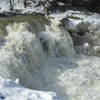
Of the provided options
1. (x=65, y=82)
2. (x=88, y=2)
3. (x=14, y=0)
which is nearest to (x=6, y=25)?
(x=65, y=82)

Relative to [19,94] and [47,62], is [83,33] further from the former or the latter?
[19,94]

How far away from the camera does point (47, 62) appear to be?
11.6 m

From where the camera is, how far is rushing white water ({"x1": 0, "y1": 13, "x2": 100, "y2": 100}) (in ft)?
30.3

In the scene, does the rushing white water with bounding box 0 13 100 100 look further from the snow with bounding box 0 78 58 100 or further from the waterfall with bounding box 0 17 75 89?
the snow with bounding box 0 78 58 100

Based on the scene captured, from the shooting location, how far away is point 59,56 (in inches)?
496

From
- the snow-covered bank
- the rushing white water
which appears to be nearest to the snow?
the rushing white water

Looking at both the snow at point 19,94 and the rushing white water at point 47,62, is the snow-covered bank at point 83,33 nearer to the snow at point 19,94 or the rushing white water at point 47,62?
the rushing white water at point 47,62

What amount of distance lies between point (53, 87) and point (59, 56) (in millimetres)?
3312

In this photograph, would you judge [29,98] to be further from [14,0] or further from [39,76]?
[14,0]

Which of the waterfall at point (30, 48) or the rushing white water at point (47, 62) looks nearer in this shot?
the rushing white water at point (47, 62)

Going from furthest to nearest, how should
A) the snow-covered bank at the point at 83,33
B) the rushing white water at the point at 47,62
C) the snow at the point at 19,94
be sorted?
1. the snow-covered bank at the point at 83,33
2. the rushing white water at the point at 47,62
3. the snow at the point at 19,94

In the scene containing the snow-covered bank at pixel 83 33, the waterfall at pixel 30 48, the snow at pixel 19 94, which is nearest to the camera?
the snow at pixel 19 94

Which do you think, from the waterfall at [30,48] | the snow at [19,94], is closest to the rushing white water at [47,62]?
the waterfall at [30,48]

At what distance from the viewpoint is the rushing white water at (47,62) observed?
30.3 ft
